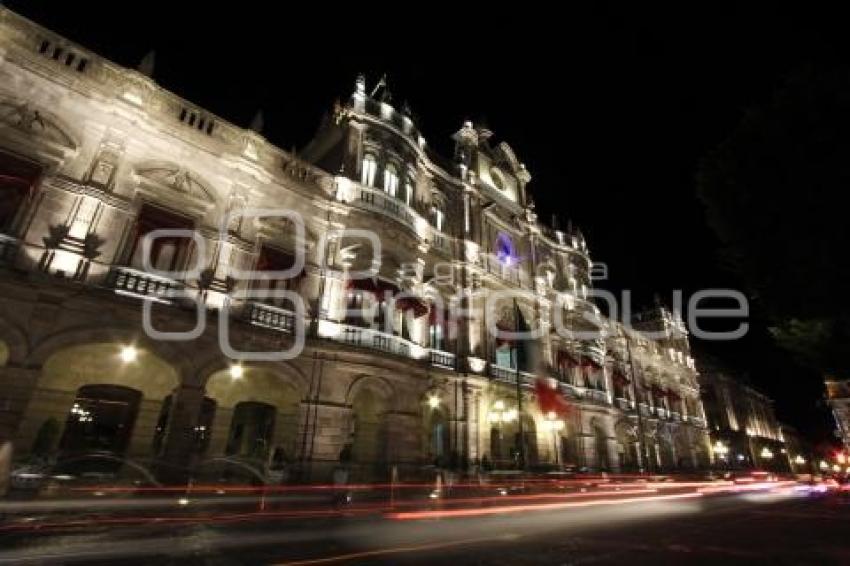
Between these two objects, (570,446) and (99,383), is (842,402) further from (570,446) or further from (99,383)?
(99,383)

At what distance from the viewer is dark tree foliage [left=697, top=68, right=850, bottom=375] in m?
9.12

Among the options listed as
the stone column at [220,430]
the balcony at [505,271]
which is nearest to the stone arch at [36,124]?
the stone column at [220,430]

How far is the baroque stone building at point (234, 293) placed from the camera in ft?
37.9

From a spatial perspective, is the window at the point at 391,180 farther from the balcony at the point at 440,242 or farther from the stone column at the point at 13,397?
the stone column at the point at 13,397

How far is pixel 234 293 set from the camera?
14.0 meters

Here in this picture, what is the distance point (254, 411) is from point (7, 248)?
857 cm

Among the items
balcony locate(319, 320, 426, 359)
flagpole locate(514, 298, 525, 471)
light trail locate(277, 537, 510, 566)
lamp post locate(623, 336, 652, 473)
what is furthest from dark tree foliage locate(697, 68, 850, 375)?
lamp post locate(623, 336, 652, 473)

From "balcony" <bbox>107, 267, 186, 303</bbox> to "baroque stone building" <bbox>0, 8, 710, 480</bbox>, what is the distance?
5cm

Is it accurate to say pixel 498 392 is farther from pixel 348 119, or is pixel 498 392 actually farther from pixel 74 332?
pixel 74 332

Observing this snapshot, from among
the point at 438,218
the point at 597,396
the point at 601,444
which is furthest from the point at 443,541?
the point at 601,444

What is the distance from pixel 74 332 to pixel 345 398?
25.1 ft

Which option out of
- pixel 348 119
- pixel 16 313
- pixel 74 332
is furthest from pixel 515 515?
pixel 348 119

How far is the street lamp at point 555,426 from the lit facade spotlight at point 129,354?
17.8 meters

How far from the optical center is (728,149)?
432 inches
